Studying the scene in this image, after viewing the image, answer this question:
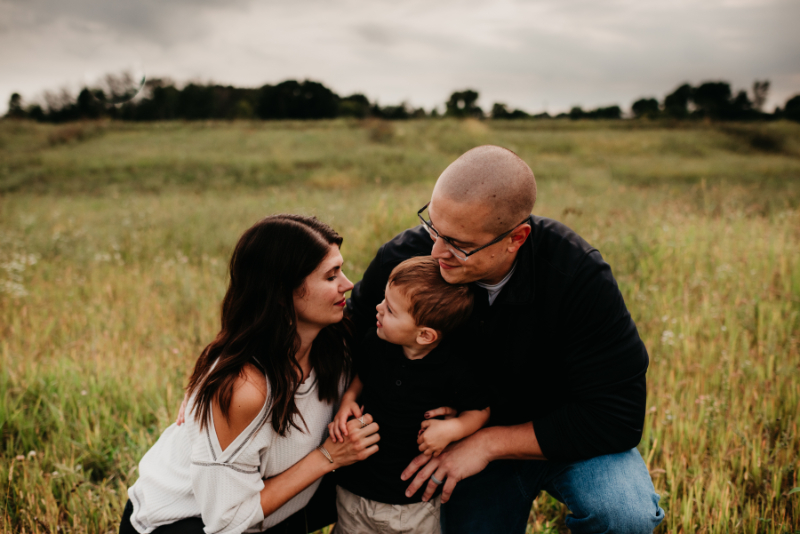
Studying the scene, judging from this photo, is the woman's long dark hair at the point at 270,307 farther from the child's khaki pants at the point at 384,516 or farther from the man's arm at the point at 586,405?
the man's arm at the point at 586,405

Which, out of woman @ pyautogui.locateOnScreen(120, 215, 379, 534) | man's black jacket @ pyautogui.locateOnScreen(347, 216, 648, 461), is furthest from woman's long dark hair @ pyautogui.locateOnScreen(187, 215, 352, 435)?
man's black jacket @ pyautogui.locateOnScreen(347, 216, 648, 461)

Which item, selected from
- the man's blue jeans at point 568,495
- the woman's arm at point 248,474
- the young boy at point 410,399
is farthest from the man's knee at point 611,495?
the woman's arm at point 248,474

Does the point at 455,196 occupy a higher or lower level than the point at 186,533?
higher

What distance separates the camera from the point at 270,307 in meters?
2.03

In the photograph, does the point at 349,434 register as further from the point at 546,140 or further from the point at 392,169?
the point at 546,140

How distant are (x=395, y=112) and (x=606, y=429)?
59.0 m

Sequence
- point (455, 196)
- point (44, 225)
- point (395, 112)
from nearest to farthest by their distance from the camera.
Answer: point (455, 196), point (44, 225), point (395, 112)

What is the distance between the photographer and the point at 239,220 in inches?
369

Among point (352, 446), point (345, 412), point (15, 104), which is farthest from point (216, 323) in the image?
point (15, 104)

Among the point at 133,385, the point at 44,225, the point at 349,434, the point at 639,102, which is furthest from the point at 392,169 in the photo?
the point at 639,102

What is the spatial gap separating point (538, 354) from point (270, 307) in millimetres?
1342

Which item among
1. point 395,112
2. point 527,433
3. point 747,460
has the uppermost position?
point 395,112

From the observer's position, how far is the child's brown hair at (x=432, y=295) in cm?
213

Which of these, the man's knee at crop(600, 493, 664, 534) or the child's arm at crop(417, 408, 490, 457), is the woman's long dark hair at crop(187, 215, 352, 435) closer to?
the child's arm at crop(417, 408, 490, 457)
